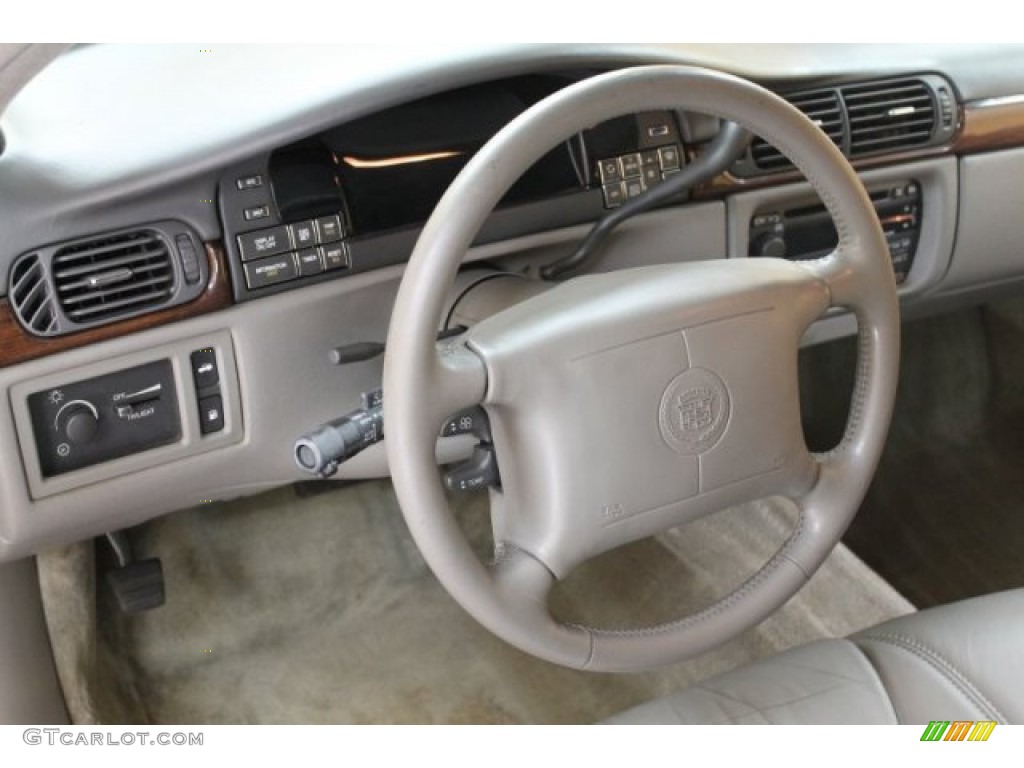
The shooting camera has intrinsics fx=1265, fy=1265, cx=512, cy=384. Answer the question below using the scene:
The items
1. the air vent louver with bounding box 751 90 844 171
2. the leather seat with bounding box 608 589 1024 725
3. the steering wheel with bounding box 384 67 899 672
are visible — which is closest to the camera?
the steering wheel with bounding box 384 67 899 672

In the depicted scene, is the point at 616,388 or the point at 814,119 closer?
the point at 616,388

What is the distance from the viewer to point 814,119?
1525 millimetres

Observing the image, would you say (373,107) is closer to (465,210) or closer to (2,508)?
(465,210)

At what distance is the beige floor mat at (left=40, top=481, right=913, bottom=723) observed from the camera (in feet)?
5.68

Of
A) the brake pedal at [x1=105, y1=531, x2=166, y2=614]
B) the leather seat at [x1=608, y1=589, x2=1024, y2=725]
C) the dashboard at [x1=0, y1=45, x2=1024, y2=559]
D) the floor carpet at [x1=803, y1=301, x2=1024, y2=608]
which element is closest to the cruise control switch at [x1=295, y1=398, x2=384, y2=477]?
the dashboard at [x1=0, y1=45, x2=1024, y2=559]

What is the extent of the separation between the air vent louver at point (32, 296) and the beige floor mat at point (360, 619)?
0.60 m

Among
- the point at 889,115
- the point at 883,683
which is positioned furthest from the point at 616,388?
the point at 889,115

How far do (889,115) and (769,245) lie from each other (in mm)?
229

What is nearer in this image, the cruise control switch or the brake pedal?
the cruise control switch

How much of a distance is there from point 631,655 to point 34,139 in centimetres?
74

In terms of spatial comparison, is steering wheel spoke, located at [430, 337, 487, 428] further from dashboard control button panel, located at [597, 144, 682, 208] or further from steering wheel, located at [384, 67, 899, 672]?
dashboard control button panel, located at [597, 144, 682, 208]

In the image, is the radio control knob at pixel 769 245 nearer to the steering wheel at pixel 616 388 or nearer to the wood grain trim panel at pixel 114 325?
the steering wheel at pixel 616 388

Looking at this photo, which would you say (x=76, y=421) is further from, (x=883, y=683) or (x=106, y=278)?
(x=883, y=683)

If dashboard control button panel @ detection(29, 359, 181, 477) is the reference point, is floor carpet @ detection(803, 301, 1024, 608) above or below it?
below
